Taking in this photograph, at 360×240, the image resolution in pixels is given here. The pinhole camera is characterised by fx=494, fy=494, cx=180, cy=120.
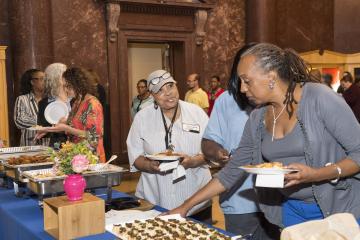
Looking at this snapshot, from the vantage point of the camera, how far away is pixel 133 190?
19.0 ft

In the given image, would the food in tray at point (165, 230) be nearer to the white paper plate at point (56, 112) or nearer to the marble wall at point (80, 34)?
the white paper plate at point (56, 112)

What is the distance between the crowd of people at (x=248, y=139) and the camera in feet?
5.76

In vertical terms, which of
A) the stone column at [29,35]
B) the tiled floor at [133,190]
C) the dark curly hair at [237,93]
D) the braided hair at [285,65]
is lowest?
the tiled floor at [133,190]

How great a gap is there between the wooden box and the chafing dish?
A: 29 centimetres

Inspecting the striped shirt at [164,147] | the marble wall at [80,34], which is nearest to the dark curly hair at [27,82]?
the striped shirt at [164,147]

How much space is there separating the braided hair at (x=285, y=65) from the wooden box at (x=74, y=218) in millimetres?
859

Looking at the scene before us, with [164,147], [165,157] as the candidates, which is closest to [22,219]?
[165,157]

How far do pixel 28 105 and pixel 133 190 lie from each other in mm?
1831

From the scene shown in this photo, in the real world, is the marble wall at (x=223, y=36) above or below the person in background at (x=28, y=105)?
above

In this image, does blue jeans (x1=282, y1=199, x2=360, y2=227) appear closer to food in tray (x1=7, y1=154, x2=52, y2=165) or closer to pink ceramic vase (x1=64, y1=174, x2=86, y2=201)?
pink ceramic vase (x1=64, y1=174, x2=86, y2=201)

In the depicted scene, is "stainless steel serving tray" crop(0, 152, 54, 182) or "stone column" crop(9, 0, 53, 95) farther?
"stone column" crop(9, 0, 53, 95)

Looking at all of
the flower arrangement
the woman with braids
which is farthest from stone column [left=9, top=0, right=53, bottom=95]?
the woman with braids

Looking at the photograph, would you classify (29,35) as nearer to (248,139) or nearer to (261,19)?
(261,19)

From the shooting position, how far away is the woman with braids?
1.71 m
